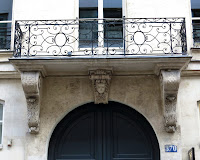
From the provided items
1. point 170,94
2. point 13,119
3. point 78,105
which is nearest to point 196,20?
point 170,94

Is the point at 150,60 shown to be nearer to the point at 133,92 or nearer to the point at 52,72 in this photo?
the point at 133,92

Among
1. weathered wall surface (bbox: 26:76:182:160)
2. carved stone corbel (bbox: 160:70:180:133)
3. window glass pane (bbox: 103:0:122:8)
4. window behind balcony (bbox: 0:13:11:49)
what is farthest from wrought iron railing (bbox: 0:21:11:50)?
carved stone corbel (bbox: 160:70:180:133)

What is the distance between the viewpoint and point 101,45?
8766 millimetres

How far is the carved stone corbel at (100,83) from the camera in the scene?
835cm

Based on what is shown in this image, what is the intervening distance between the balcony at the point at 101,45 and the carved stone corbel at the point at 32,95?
6.4 inches

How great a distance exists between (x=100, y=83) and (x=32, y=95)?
139 centimetres

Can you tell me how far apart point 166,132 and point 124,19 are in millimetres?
2457


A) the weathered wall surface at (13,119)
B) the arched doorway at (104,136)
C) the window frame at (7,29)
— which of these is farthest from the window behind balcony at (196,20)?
the window frame at (7,29)

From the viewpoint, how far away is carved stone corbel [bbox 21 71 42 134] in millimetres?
8078

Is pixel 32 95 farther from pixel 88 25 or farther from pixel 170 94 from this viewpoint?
pixel 170 94

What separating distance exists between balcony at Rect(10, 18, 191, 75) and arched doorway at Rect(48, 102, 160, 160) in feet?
2.90

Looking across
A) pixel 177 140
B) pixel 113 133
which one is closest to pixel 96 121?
pixel 113 133

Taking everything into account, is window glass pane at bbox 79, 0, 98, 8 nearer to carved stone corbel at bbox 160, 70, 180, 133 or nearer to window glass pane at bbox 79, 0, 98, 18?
window glass pane at bbox 79, 0, 98, 18

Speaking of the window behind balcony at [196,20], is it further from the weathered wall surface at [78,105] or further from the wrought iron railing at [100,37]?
the weathered wall surface at [78,105]
